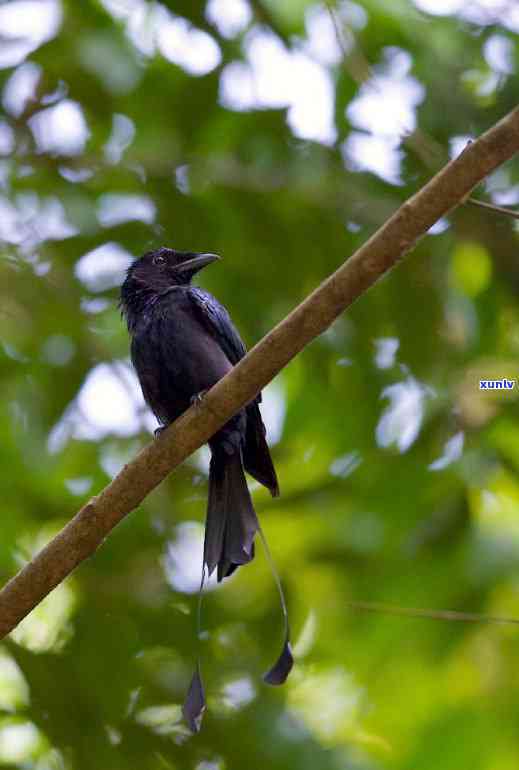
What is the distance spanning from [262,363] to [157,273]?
5.79ft

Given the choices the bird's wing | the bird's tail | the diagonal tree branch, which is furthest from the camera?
the bird's wing

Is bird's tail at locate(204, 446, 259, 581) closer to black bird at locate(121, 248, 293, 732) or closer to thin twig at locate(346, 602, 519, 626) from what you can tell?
black bird at locate(121, 248, 293, 732)

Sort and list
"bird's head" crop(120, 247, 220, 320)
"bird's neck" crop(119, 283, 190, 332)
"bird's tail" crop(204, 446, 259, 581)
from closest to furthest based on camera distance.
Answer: "bird's tail" crop(204, 446, 259, 581) → "bird's neck" crop(119, 283, 190, 332) → "bird's head" crop(120, 247, 220, 320)

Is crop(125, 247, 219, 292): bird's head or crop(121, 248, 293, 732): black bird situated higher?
crop(125, 247, 219, 292): bird's head

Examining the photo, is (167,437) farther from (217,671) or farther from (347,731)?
(347,731)

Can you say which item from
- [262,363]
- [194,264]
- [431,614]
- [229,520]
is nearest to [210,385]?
[229,520]

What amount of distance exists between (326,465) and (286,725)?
1.16 meters

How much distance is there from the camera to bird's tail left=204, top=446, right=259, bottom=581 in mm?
4113

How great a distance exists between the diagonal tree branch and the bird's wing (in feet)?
3.41

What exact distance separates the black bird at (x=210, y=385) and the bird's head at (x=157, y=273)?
5 cm

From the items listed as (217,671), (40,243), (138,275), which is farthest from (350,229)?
(217,671)

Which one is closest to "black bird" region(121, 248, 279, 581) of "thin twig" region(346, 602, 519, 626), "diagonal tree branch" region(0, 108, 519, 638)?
"thin twig" region(346, 602, 519, 626)

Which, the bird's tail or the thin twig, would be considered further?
the bird's tail

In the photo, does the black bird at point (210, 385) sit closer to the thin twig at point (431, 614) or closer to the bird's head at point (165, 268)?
the bird's head at point (165, 268)
